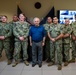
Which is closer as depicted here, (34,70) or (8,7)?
(34,70)

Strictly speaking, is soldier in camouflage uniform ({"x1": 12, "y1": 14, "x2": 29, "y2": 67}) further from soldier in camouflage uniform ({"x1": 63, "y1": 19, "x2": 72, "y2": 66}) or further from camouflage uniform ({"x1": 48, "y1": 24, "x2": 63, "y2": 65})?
soldier in camouflage uniform ({"x1": 63, "y1": 19, "x2": 72, "y2": 66})

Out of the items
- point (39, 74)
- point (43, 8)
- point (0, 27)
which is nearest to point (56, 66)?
point (39, 74)

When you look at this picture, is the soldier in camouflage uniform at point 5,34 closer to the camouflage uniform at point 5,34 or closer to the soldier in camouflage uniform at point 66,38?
the camouflage uniform at point 5,34

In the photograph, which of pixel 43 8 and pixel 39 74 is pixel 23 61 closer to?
pixel 39 74

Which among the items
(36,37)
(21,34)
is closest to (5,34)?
(21,34)

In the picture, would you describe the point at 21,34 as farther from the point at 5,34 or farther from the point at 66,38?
the point at 66,38

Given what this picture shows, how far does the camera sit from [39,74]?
3748mm

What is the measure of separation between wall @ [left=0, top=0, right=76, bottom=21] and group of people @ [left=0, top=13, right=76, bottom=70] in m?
3.35

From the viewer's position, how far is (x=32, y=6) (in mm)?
7750

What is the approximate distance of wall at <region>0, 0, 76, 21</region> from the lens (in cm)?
773

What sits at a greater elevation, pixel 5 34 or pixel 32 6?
pixel 32 6

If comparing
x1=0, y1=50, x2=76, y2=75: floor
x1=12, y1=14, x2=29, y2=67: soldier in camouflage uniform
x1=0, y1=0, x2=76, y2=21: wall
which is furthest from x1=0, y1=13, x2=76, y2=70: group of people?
x1=0, y1=0, x2=76, y2=21: wall

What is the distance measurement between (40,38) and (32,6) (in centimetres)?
392

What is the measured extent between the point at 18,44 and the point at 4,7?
3.96 meters
